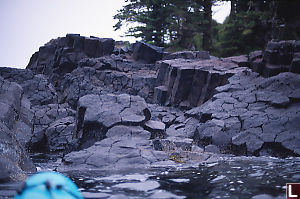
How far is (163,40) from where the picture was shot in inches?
879

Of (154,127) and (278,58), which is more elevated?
(278,58)

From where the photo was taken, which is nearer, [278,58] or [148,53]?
[278,58]

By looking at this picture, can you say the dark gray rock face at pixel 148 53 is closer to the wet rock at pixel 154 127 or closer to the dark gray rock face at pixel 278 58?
the dark gray rock face at pixel 278 58

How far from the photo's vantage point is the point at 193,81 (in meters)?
11.4

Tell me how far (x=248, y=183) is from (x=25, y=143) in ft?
21.3

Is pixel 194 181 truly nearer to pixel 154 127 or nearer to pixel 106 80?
pixel 154 127

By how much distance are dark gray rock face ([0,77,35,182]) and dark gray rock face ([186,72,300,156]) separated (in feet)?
13.9

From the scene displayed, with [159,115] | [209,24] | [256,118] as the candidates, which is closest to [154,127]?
[256,118]

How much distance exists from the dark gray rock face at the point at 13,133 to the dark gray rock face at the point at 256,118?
4238 millimetres

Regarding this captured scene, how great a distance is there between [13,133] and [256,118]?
5483 mm

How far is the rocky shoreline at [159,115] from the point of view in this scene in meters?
5.07

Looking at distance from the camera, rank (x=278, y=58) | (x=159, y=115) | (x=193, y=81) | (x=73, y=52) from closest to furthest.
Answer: (x=278, y=58)
(x=159, y=115)
(x=193, y=81)
(x=73, y=52)

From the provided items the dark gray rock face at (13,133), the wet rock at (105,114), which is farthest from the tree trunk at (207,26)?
the wet rock at (105,114)

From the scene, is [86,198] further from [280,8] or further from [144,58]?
[280,8]
